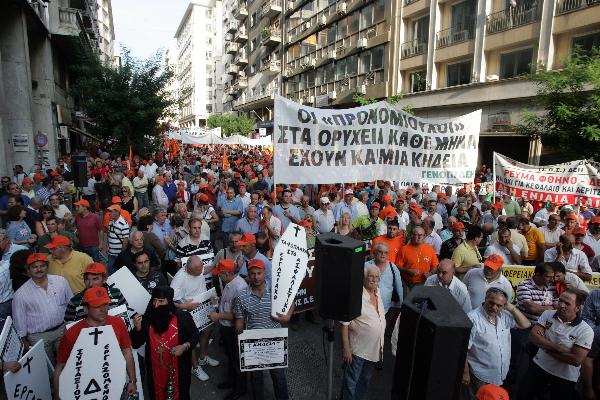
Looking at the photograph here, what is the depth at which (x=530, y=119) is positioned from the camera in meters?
13.0

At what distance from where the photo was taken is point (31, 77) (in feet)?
62.8

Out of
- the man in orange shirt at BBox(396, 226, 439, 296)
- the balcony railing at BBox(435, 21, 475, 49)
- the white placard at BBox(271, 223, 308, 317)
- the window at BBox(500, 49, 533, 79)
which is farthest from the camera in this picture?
the balcony railing at BBox(435, 21, 475, 49)

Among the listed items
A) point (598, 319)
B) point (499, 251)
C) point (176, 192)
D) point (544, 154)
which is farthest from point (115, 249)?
point (544, 154)

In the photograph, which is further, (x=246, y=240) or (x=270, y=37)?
(x=270, y=37)

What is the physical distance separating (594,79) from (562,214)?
5.76 metres

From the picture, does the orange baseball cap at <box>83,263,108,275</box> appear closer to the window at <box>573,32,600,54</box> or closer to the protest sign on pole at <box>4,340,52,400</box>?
the protest sign on pole at <box>4,340,52,400</box>

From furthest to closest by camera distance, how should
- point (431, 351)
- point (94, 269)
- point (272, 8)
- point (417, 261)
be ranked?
point (272, 8)
point (417, 261)
point (94, 269)
point (431, 351)

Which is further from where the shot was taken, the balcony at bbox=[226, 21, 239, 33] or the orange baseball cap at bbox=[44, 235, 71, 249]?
the balcony at bbox=[226, 21, 239, 33]

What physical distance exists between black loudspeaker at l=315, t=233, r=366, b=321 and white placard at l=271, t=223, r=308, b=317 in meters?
0.60

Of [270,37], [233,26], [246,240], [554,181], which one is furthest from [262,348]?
[233,26]

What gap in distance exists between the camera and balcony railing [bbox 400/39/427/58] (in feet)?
80.2

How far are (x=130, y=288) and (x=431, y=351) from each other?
3304 mm

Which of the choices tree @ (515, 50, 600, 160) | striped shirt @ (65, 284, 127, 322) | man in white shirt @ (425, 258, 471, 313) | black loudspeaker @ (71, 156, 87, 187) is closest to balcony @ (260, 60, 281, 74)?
tree @ (515, 50, 600, 160)

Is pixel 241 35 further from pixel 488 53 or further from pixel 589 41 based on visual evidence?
pixel 589 41
